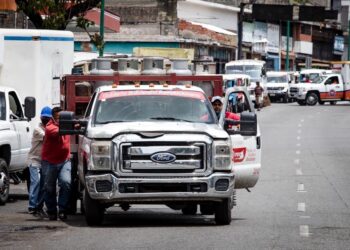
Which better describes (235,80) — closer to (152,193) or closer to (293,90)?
(293,90)

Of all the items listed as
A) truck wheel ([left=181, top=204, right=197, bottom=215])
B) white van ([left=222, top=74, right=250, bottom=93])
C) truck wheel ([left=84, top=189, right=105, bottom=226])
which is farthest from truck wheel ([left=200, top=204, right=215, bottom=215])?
white van ([left=222, top=74, right=250, bottom=93])

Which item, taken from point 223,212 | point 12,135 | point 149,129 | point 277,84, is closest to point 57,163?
point 149,129

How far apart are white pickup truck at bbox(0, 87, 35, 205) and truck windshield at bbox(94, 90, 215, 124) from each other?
391 cm

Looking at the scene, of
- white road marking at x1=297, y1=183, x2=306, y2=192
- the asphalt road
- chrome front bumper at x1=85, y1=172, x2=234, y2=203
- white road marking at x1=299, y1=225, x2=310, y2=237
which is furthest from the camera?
white road marking at x1=297, y1=183, x2=306, y2=192

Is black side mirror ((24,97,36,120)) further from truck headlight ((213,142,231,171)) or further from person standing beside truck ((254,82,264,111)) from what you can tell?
person standing beside truck ((254,82,264,111))

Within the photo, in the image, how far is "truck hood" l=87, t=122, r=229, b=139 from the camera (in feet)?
53.3

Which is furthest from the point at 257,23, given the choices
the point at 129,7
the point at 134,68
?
the point at 134,68

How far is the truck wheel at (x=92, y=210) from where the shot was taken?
16.5 m

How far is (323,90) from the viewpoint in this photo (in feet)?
245

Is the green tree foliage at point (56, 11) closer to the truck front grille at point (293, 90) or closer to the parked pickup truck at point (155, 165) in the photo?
the parked pickup truck at point (155, 165)

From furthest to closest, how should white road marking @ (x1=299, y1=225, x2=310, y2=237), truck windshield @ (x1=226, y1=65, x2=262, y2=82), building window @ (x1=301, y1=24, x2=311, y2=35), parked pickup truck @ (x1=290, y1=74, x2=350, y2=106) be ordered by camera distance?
building window @ (x1=301, y1=24, x2=311, y2=35) < parked pickup truck @ (x1=290, y1=74, x2=350, y2=106) < truck windshield @ (x1=226, y1=65, x2=262, y2=82) < white road marking @ (x1=299, y1=225, x2=310, y2=237)

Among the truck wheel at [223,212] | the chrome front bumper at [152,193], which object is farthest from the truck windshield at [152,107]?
the truck wheel at [223,212]

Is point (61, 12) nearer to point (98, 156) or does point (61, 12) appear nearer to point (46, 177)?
point (46, 177)

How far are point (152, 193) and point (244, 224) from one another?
175 centimetres
